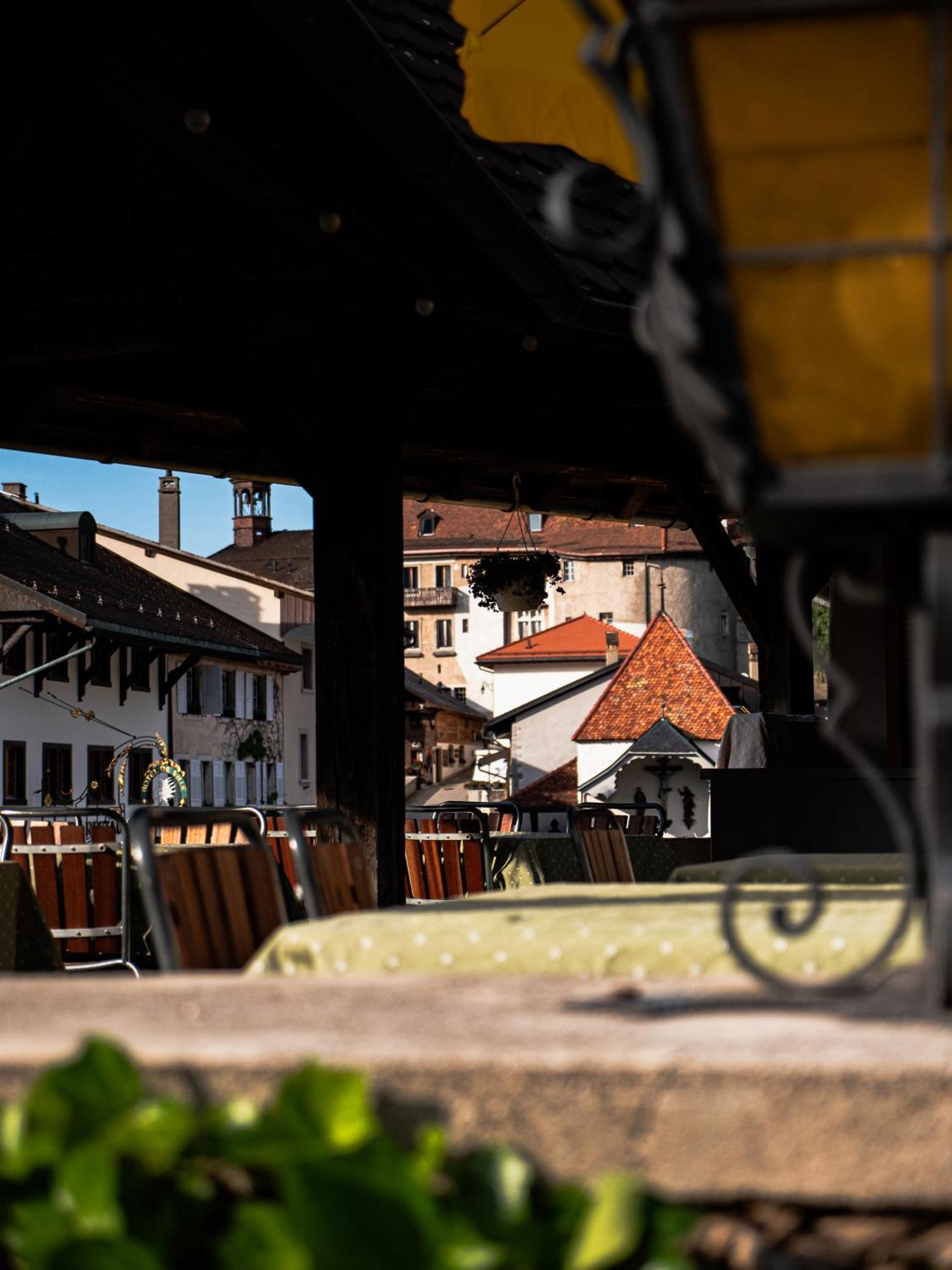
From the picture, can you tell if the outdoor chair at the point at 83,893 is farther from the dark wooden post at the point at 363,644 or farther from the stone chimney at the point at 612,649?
the stone chimney at the point at 612,649

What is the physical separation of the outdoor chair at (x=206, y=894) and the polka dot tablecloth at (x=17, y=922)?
2.22 m

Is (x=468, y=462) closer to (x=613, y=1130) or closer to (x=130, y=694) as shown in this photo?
(x=613, y=1130)

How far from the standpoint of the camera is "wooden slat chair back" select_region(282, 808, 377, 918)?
353cm

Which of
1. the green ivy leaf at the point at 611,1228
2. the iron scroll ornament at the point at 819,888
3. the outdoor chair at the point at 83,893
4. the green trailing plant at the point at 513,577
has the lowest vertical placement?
the outdoor chair at the point at 83,893

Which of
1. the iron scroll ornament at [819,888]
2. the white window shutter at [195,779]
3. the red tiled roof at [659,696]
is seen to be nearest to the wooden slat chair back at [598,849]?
the iron scroll ornament at [819,888]

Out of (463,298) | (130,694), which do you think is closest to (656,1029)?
(463,298)

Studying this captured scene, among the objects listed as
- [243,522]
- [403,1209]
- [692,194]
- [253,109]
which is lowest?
[403,1209]

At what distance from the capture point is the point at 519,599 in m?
13.6

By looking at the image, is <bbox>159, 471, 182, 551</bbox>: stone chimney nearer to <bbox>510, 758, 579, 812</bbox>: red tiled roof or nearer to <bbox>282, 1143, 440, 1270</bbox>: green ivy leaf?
<bbox>510, 758, 579, 812</bbox>: red tiled roof

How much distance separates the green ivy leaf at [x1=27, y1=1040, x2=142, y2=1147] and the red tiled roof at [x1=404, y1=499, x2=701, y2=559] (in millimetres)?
81912

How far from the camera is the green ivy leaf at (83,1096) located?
1703mm

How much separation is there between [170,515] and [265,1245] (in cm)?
7497

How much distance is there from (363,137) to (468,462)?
555cm

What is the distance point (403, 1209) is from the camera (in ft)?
5.19
